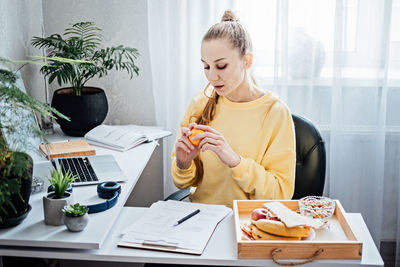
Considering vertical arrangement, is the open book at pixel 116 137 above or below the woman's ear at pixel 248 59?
below

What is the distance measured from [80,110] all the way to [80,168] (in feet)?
1.61

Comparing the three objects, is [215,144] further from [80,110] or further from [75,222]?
[80,110]

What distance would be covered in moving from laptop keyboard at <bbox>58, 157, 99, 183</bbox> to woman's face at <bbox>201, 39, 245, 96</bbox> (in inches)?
21.4

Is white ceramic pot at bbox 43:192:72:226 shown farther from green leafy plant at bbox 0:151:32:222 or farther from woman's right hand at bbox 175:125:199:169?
woman's right hand at bbox 175:125:199:169

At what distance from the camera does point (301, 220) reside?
1.40m

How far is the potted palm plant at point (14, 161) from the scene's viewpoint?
1292 millimetres

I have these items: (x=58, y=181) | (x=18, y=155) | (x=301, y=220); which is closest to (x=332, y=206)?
(x=301, y=220)

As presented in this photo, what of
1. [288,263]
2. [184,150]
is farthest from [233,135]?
[288,263]

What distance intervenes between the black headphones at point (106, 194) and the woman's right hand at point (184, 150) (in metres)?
0.27

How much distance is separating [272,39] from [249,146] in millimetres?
853

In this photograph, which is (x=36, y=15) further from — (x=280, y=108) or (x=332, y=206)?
(x=332, y=206)

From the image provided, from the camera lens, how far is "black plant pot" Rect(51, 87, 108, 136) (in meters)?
2.28

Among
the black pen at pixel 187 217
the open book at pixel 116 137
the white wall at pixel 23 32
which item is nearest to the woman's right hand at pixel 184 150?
the black pen at pixel 187 217

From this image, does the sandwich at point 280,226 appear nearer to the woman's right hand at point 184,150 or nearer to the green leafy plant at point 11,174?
the woman's right hand at point 184,150
